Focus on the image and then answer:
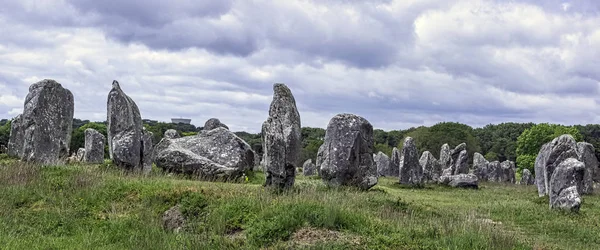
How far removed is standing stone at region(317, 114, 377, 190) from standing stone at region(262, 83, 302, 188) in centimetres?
469

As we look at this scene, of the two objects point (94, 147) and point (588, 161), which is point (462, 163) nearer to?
point (588, 161)

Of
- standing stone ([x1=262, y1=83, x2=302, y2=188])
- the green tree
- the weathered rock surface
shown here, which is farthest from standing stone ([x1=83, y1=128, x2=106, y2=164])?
the green tree

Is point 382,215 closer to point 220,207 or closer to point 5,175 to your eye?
point 220,207

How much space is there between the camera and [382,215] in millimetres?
13727

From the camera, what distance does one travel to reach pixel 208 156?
2312 centimetres

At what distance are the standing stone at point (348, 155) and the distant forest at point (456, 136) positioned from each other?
24096 millimetres

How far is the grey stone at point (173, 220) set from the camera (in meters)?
12.6

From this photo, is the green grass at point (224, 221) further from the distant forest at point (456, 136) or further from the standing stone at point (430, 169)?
the distant forest at point (456, 136)

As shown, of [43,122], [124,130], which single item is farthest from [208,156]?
[43,122]

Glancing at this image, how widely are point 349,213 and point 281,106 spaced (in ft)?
23.0

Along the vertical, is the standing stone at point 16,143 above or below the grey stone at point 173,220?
above

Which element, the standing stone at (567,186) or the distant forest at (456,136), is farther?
the distant forest at (456,136)

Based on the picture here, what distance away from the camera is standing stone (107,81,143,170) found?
2103 centimetres

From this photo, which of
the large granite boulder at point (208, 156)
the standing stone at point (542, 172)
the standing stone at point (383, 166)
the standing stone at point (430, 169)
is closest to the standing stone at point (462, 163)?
the standing stone at point (430, 169)
